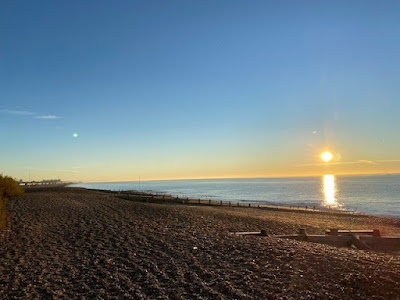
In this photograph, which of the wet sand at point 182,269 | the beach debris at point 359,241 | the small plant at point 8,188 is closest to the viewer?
the wet sand at point 182,269

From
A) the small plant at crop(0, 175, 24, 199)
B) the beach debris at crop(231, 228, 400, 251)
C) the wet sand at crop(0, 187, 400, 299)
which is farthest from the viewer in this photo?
the small plant at crop(0, 175, 24, 199)

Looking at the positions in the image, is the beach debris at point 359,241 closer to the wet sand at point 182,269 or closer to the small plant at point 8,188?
the wet sand at point 182,269

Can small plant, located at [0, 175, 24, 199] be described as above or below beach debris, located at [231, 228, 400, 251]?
above

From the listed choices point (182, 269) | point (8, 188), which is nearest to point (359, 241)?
point (182, 269)

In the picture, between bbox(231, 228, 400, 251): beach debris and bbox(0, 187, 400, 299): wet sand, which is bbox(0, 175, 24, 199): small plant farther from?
bbox(231, 228, 400, 251): beach debris

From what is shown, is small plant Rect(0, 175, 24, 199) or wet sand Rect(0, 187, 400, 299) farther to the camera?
small plant Rect(0, 175, 24, 199)

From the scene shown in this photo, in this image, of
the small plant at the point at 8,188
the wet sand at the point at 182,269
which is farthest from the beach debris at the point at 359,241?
the small plant at the point at 8,188

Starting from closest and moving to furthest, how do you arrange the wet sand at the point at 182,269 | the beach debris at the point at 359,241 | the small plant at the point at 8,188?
the wet sand at the point at 182,269, the beach debris at the point at 359,241, the small plant at the point at 8,188

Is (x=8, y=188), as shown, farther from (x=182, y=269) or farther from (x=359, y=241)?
(x=359, y=241)

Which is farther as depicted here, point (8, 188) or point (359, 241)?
point (8, 188)

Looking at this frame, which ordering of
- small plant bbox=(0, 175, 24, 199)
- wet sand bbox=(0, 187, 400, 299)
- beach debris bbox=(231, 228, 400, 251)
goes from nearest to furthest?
wet sand bbox=(0, 187, 400, 299) < beach debris bbox=(231, 228, 400, 251) < small plant bbox=(0, 175, 24, 199)

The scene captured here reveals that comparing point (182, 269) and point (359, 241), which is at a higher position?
point (182, 269)

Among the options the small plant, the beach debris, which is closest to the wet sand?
the beach debris

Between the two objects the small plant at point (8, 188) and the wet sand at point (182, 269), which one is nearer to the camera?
the wet sand at point (182, 269)
